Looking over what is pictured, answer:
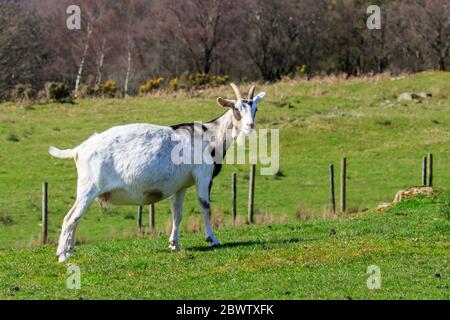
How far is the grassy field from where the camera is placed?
1270 inches

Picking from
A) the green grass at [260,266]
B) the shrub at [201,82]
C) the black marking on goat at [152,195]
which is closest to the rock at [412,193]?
the green grass at [260,266]

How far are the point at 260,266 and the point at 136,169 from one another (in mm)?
2995

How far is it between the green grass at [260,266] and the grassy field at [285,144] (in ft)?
22.3

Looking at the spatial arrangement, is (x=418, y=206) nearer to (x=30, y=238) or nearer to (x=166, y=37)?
(x=30, y=238)

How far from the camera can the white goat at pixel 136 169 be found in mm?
18125

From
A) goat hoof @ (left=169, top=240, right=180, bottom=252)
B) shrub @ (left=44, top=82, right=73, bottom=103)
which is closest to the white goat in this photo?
goat hoof @ (left=169, top=240, right=180, bottom=252)

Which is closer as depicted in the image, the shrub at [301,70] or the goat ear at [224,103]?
the goat ear at [224,103]

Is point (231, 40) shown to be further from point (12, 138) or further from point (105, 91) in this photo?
point (12, 138)

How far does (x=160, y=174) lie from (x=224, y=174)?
20704 mm

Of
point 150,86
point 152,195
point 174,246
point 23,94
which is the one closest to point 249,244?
point 174,246

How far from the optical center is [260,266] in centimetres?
1670

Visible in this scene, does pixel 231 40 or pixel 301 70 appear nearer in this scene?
pixel 301 70

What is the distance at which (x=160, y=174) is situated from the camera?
1848 cm

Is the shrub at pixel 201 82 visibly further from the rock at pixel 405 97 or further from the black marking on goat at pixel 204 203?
the black marking on goat at pixel 204 203
